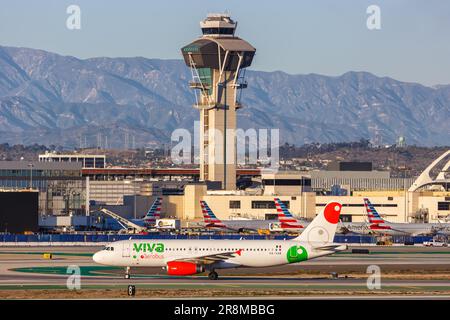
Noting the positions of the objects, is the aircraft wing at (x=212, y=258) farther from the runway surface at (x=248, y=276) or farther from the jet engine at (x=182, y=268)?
the runway surface at (x=248, y=276)

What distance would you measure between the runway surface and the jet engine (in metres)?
0.64

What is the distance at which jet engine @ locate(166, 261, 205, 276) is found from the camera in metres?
100

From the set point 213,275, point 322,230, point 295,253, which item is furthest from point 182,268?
point 322,230

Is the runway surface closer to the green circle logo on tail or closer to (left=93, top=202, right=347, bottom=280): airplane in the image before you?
(left=93, top=202, right=347, bottom=280): airplane

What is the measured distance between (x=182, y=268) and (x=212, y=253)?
123 inches

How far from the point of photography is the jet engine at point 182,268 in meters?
100

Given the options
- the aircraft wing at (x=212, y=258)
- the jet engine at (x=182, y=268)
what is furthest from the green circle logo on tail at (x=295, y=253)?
the jet engine at (x=182, y=268)

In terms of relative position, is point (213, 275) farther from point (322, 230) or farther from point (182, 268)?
point (322, 230)

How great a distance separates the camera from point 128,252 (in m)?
101

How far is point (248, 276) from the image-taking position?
106 m

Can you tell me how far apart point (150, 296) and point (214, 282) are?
1684cm

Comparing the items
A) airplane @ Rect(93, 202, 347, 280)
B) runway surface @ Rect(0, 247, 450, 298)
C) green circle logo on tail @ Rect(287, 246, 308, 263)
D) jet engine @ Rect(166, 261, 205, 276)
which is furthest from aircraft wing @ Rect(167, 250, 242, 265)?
green circle logo on tail @ Rect(287, 246, 308, 263)
